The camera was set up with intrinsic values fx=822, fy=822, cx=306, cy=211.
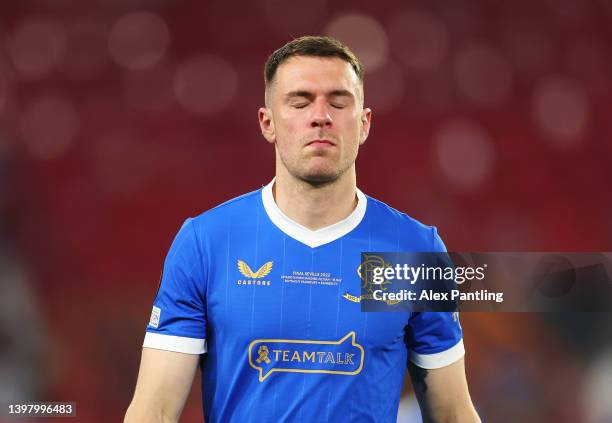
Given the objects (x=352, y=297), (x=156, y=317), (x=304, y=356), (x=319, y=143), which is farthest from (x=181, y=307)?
(x=319, y=143)

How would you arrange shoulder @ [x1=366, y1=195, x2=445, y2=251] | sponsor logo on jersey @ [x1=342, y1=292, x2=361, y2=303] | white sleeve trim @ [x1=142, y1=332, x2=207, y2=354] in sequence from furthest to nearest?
1. shoulder @ [x1=366, y1=195, x2=445, y2=251]
2. sponsor logo on jersey @ [x1=342, y1=292, x2=361, y2=303]
3. white sleeve trim @ [x1=142, y1=332, x2=207, y2=354]

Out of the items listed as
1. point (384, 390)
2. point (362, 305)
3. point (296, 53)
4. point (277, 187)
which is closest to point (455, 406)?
point (384, 390)

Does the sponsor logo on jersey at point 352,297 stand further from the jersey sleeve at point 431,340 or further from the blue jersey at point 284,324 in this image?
the jersey sleeve at point 431,340

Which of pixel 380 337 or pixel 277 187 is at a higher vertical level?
pixel 277 187

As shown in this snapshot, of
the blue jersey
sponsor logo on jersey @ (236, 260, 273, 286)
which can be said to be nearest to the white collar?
the blue jersey

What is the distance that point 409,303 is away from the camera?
229cm

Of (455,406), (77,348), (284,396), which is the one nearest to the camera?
(284,396)

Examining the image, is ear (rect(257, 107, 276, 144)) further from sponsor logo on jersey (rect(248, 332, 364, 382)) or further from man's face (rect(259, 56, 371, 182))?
sponsor logo on jersey (rect(248, 332, 364, 382))

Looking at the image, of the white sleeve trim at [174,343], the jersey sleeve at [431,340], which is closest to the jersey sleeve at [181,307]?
the white sleeve trim at [174,343]

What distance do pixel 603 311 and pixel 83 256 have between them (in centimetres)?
268

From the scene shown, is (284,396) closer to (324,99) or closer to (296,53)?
(324,99)

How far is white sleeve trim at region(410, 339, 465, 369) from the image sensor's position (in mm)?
2270

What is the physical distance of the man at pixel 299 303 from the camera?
212 centimetres

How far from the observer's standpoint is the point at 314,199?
225 centimetres
